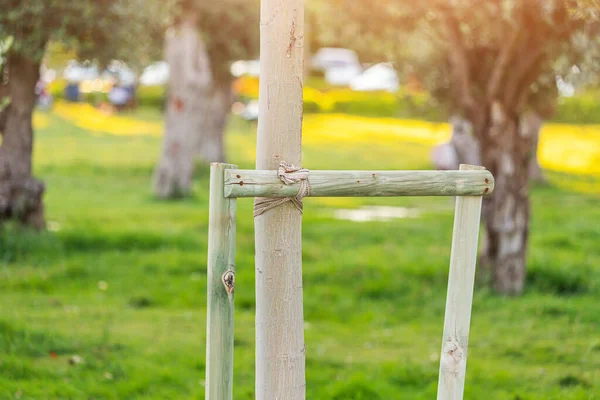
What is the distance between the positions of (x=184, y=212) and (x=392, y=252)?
510 cm

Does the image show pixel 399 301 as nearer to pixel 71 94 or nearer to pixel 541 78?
pixel 541 78

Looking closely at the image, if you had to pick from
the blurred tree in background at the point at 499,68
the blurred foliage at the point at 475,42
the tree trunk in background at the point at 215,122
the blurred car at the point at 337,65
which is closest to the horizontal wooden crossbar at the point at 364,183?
the blurred foliage at the point at 475,42

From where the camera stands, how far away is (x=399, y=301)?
1026 cm

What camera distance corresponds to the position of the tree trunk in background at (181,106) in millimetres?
18016

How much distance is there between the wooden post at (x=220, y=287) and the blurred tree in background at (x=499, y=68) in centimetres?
583

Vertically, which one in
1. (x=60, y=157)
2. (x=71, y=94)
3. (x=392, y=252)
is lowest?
(x=392, y=252)

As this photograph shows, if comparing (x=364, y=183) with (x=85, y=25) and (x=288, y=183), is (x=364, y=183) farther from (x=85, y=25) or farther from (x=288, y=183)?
(x=85, y=25)

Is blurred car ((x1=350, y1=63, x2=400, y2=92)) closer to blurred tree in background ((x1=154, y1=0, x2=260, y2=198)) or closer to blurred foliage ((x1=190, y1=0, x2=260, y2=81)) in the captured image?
blurred foliage ((x1=190, y1=0, x2=260, y2=81))

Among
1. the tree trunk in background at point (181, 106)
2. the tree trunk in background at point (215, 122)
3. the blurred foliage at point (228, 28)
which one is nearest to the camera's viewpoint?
the tree trunk in background at point (181, 106)

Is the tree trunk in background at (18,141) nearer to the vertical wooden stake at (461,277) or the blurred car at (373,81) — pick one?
the vertical wooden stake at (461,277)

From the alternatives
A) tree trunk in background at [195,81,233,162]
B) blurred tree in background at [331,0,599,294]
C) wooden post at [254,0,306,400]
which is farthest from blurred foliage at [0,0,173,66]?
tree trunk in background at [195,81,233,162]

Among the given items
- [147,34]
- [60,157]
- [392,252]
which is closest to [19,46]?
[147,34]

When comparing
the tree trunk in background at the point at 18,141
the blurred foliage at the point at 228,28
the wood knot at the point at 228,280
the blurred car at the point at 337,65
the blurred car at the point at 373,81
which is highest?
the blurred car at the point at 337,65

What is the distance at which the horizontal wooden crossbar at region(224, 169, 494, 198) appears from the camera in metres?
4.09
